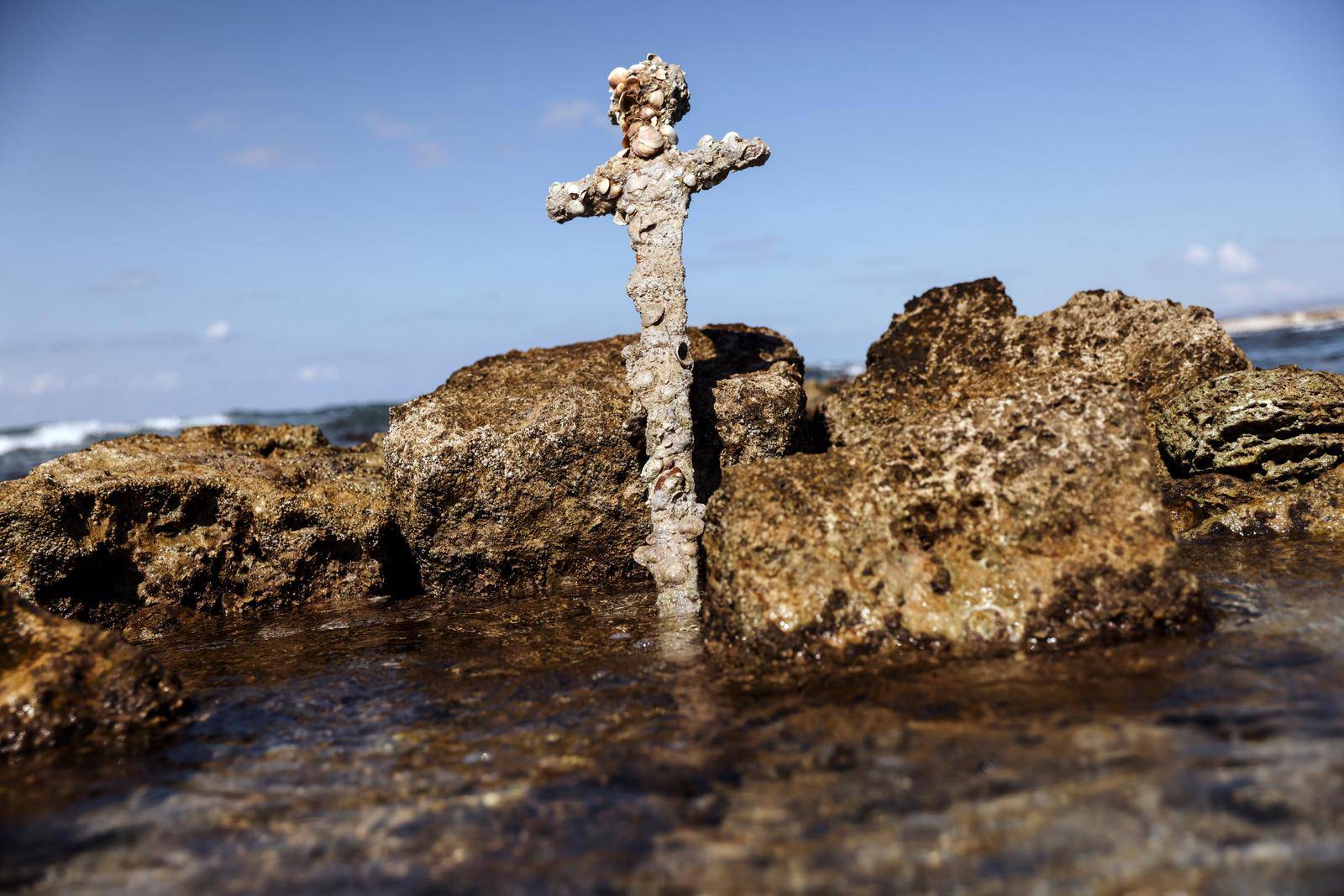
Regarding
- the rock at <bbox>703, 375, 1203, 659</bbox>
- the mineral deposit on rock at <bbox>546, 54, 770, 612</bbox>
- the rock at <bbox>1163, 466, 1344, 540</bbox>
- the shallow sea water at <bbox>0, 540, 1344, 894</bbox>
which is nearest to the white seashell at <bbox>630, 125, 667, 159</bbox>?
the mineral deposit on rock at <bbox>546, 54, 770, 612</bbox>

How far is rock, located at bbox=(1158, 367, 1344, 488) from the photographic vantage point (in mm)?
7367

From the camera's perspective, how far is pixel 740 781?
3.48 m

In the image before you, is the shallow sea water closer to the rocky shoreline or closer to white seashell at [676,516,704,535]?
the rocky shoreline

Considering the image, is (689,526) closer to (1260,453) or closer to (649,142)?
(649,142)

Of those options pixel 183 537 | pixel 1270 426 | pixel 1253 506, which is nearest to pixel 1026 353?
pixel 1270 426

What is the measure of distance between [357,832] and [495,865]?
0.65 meters

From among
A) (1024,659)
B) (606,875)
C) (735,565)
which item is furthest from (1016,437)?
(606,875)

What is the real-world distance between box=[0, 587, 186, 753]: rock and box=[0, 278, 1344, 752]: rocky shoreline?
0.01m

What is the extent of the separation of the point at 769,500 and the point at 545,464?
101 inches

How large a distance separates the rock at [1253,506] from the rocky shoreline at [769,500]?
0.07 ft

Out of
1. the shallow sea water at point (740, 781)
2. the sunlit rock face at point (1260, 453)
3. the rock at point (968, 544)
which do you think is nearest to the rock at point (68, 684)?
the shallow sea water at point (740, 781)

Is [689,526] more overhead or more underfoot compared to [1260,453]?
more underfoot

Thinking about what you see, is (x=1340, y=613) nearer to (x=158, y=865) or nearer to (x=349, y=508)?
(x=158, y=865)

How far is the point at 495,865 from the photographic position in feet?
9.97
